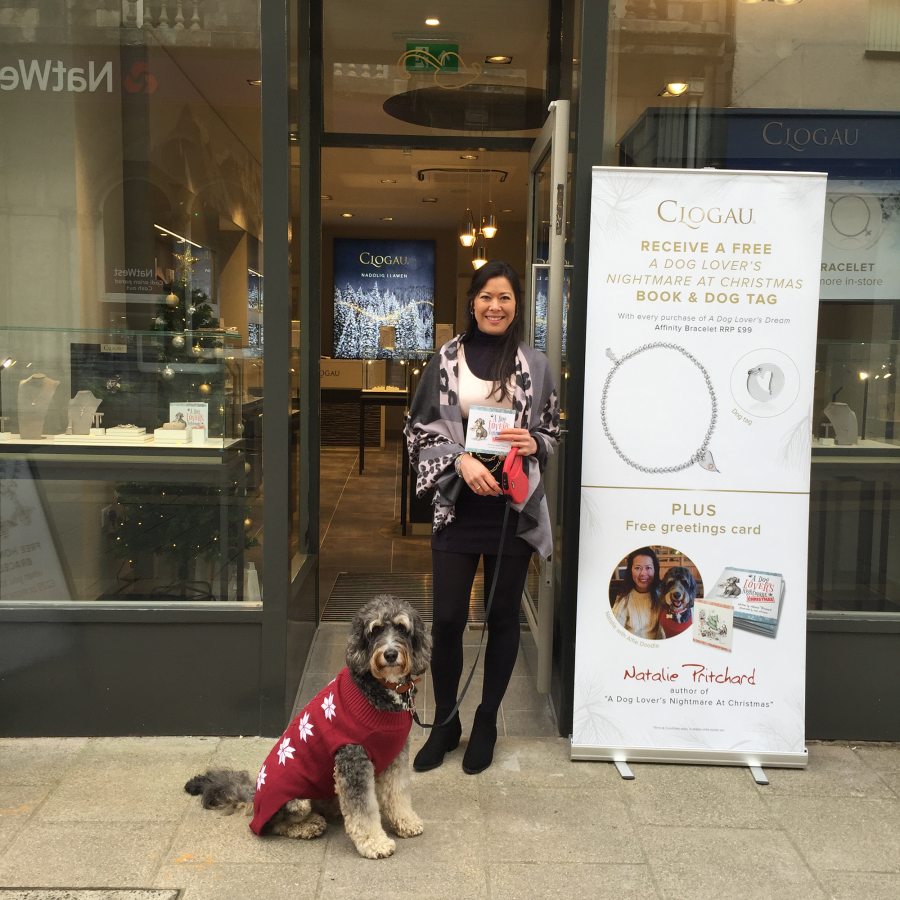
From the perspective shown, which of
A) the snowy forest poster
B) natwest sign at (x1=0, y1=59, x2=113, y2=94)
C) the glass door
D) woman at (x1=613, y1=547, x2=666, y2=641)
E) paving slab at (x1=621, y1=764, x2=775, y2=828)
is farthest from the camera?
the snowy forest poster

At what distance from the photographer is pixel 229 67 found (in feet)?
11.3

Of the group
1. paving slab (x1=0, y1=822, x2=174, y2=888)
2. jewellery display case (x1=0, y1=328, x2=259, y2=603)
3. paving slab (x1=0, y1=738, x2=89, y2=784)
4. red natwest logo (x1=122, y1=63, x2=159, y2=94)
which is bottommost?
paving slab (x1=0, y1=822, x2=174, y2=888)

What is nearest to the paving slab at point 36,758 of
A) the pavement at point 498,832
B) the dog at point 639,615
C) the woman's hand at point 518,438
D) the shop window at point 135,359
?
the pavement at point 498,832

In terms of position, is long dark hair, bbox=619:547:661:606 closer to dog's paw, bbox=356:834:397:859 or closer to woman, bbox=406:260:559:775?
woman, bbox=406:260:559:775

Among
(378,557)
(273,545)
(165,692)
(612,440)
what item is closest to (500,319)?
(612,440)

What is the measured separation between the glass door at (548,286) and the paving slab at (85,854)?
5.38 feet

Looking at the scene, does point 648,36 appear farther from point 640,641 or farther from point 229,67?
point 640,641

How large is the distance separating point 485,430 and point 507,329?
39cm

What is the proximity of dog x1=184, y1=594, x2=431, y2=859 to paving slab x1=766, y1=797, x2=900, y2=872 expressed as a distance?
1.23 metres

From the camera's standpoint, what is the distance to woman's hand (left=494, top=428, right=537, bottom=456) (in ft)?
9.41

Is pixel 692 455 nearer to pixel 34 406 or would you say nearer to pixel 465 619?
pixel 465 619

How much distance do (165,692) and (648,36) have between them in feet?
10.5

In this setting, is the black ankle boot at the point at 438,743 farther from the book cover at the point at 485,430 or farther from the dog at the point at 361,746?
the book cover at the point at 485,430

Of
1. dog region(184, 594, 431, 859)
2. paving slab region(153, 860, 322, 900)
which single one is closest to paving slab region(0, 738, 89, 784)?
paving slab region(153, 860, 322, 900)
